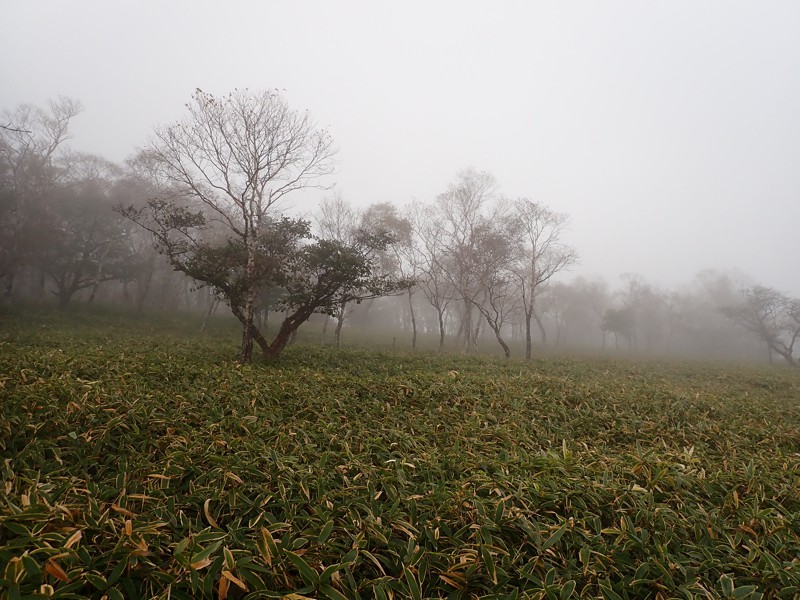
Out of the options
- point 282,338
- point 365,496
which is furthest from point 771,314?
point 365,496

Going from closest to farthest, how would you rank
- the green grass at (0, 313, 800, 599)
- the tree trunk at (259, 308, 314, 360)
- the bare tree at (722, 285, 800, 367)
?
the green grass at (0, 313, 800, 599) < the tree trunk at (259, 308, 314, 360) < the bare tree at (722, 285, 800, 367)

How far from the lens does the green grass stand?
2379 millimetres

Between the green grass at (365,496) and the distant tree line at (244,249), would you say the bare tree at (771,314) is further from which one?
the green grass at (365,496)

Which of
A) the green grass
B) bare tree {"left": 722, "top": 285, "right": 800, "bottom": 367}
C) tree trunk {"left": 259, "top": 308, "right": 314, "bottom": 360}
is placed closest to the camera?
the green grass

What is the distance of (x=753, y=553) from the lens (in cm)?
280

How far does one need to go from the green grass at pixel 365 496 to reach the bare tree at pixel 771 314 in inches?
1534

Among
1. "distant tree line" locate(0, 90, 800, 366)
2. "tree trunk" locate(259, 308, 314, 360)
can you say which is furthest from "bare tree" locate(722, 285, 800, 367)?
"tree trunk" locate(259, 308, 314, 360)

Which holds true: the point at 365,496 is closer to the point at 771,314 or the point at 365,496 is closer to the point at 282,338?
the point at 282,338

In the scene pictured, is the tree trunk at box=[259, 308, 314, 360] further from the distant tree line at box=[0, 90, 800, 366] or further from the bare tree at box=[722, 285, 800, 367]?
the bare tree at box=[722, 285, 800, 367]

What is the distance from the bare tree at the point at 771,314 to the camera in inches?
1275

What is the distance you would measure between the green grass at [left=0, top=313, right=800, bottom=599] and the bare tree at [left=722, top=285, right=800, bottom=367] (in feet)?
128

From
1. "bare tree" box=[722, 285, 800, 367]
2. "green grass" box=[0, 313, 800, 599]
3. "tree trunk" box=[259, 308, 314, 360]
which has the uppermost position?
"bare tree" box=[722, 285, 800, 367]

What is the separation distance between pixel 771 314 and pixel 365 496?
4848cm

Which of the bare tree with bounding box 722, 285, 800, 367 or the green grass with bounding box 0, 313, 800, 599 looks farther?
the bare tree with bounding box 722, 285, 800, 367
